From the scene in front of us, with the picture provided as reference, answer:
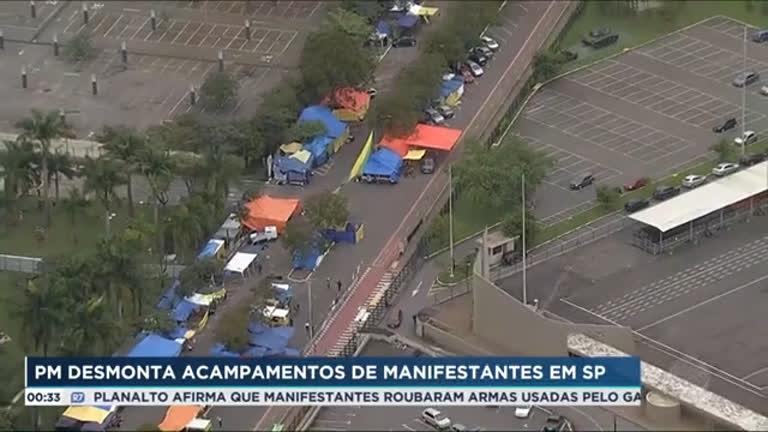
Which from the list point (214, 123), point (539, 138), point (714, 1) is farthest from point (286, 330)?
point (714, 1)

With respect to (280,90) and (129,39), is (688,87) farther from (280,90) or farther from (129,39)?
(129,39)

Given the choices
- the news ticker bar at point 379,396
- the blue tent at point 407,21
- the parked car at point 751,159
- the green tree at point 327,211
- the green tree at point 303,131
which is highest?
the blue tent at point 407,21

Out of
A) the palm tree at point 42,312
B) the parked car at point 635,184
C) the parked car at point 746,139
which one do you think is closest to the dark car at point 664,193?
the parked car at point 635,184

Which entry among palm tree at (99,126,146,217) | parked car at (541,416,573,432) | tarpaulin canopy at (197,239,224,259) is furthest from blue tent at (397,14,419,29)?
parked car at (541,416,573,432)

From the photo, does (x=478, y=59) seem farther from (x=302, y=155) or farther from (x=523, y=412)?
(x=523, y=412)

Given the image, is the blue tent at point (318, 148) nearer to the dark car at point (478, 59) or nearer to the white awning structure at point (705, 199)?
the dark car at point (478, 59)

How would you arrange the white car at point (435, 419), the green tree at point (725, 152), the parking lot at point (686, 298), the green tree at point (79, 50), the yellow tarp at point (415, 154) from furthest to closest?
the green tree at point (79, 50) < the yellow tarp at point (415, 154) < the green tree at point (725, 152) < the parking lot at point (686, 298) < the white car at point (435, 419)
